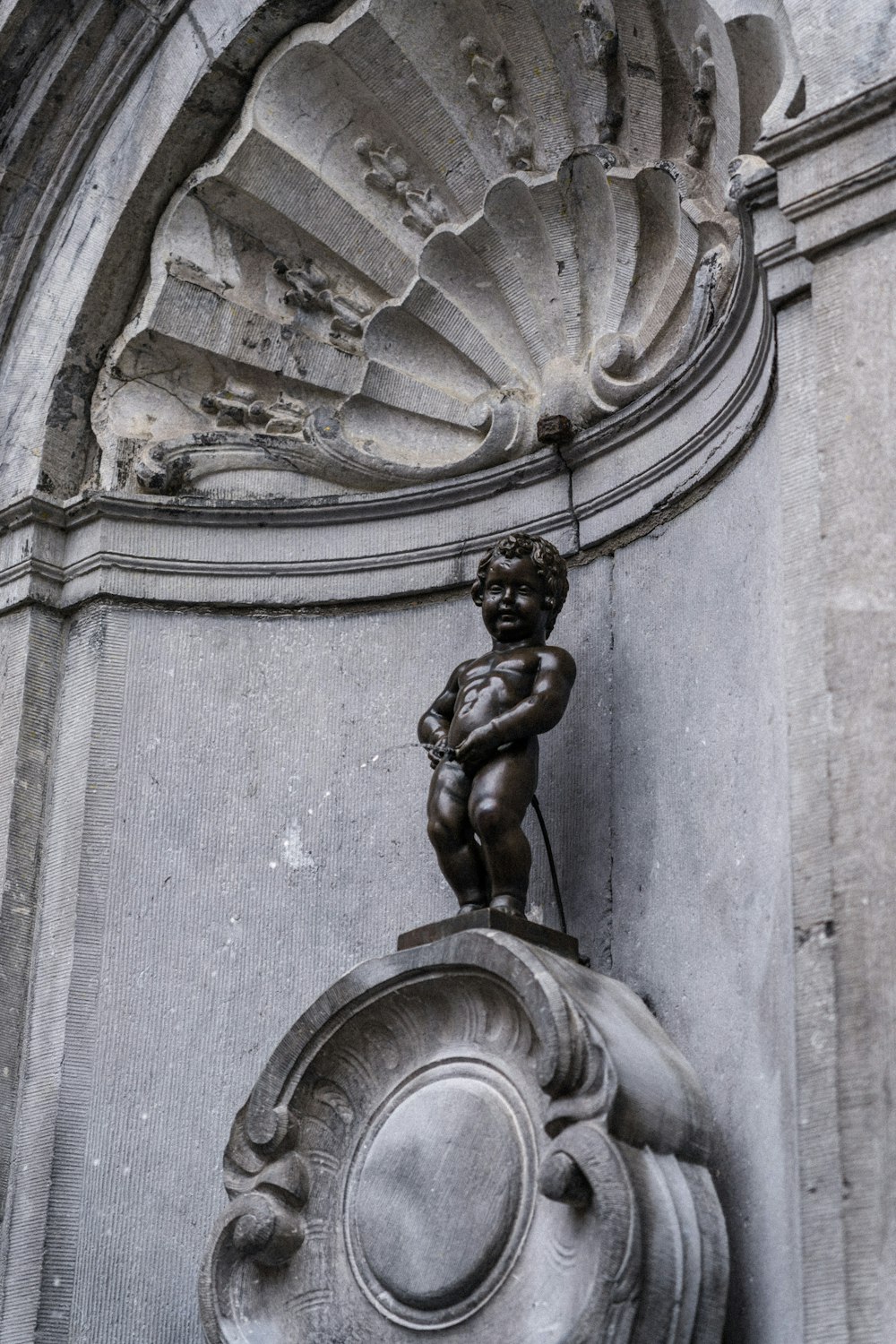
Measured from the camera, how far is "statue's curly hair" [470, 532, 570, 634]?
4.26m

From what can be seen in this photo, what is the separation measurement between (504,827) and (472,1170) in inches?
27.9

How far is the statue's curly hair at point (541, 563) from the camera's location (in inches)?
168

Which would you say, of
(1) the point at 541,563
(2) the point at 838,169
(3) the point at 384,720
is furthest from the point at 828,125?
(3) the point at 384,720

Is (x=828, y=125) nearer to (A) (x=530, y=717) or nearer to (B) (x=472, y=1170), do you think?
(A) (x=530, y=717)

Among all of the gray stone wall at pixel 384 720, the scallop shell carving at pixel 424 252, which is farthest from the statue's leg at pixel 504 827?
the scallop shell carving at pixel 424 252

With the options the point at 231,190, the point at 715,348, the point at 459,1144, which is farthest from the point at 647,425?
→ the point at 459,1144

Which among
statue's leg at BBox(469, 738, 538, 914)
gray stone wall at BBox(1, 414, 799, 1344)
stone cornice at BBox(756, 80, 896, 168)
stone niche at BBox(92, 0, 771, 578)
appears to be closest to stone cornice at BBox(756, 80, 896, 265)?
stone cornice at BBox(756, 80, 896, 168)

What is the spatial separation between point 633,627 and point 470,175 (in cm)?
135

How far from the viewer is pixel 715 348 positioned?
4.32 meters

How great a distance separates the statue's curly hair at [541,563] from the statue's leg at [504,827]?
1.42 ft

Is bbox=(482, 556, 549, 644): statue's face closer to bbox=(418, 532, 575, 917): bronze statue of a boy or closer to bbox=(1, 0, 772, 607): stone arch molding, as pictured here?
bbox=(418, 532, 575, 917): bronze statue of a boy

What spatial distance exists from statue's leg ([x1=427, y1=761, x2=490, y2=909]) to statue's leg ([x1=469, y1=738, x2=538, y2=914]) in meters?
0.03

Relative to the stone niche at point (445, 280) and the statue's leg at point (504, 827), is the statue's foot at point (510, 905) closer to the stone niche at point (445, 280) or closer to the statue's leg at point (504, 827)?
the statue's leg at point (504, 827)

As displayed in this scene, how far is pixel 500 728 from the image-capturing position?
4020 millimetres
